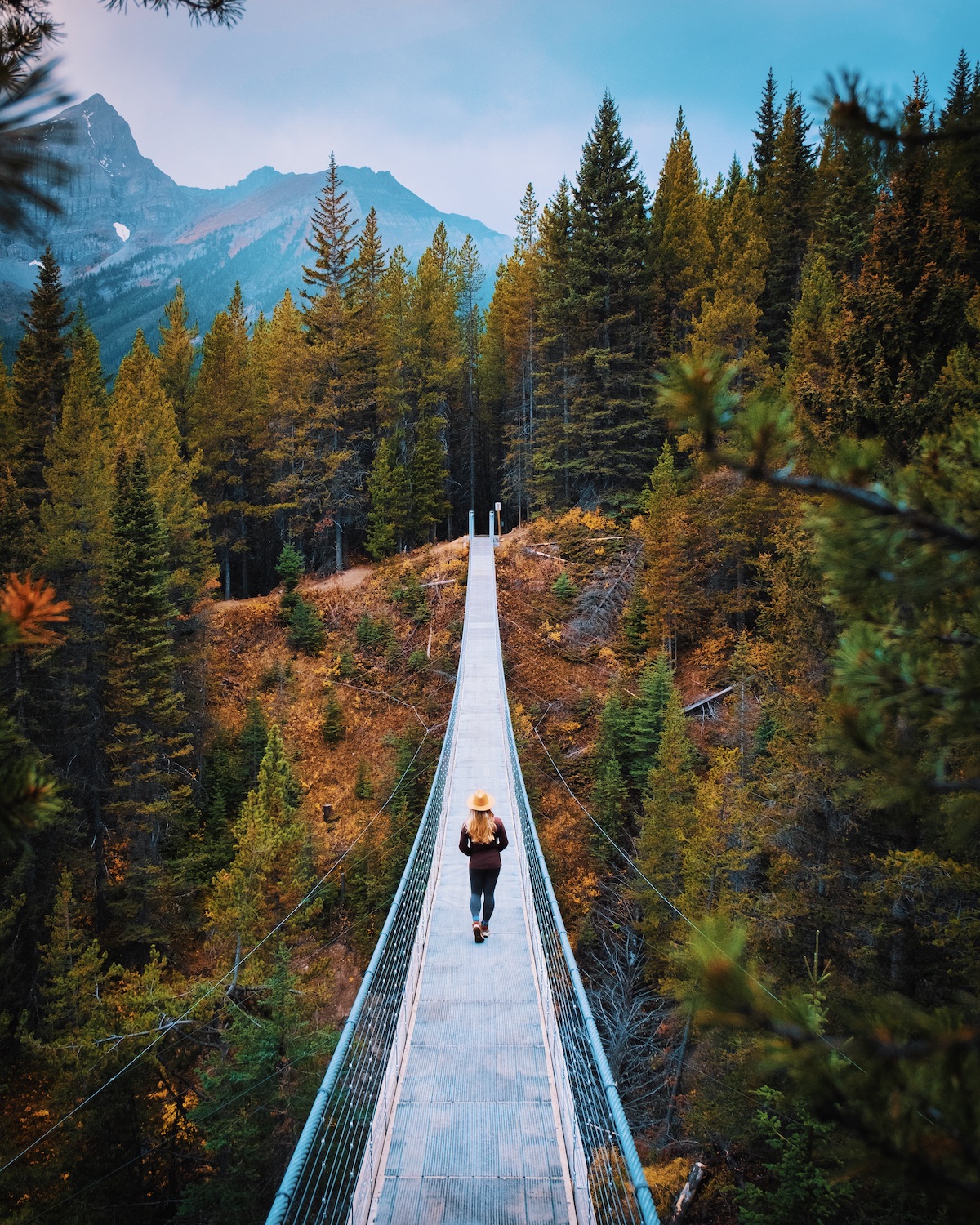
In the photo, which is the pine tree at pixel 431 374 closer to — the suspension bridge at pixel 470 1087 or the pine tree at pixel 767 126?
the pine tree at pixel 767 126

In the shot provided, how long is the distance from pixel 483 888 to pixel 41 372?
22.0m

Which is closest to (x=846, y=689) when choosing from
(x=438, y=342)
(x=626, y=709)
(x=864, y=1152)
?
(x=864, y=1152)

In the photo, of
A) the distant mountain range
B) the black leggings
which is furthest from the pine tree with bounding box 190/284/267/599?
the black leggings

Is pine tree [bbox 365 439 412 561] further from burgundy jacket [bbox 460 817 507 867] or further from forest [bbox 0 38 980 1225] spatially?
burgundy jacket [bbox 460 817 507 867]

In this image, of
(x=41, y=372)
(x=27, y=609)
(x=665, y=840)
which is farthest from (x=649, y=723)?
(x=41, y=372)

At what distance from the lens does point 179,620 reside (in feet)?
59.4

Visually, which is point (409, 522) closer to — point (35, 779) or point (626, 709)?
point (626, 709)

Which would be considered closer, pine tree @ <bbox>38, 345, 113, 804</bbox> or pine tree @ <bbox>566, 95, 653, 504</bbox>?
pine tree @ <bbox>38, 345, 113, 804</bbox>

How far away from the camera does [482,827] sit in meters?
4.96

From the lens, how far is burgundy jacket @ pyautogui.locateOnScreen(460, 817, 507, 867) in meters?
4.96

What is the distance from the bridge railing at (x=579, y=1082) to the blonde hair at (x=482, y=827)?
69 cm

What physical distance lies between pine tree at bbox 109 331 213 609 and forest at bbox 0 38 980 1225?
21cm

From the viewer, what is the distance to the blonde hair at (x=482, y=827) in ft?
16.2

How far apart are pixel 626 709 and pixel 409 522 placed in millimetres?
13538
